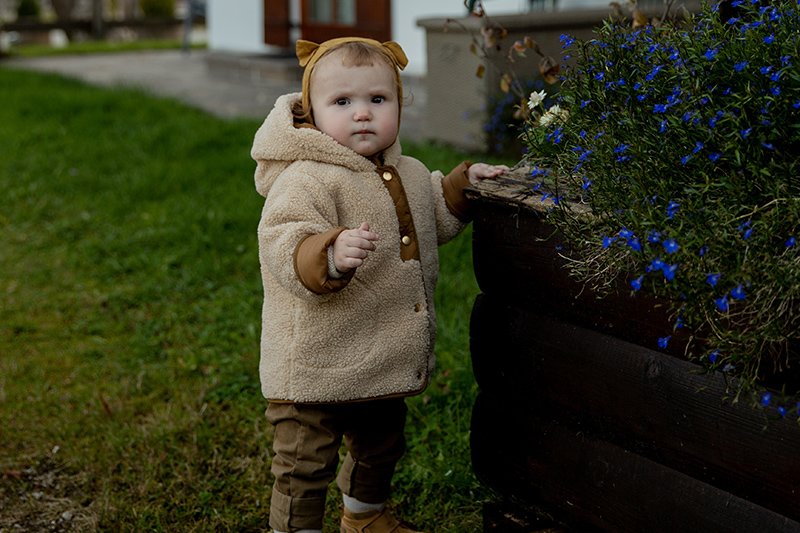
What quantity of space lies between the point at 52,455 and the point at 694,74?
7.98ft

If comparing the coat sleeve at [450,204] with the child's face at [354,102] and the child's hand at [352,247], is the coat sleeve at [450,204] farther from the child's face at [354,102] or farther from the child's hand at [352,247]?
the child's hand at [352,247]

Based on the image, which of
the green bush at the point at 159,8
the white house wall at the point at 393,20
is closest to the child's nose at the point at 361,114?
the white house wall at the point at 393,20

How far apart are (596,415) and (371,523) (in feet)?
2.73

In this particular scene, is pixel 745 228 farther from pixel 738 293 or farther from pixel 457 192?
pixel 457 192

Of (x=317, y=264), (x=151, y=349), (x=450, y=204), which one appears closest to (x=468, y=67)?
(x=151, y=349)

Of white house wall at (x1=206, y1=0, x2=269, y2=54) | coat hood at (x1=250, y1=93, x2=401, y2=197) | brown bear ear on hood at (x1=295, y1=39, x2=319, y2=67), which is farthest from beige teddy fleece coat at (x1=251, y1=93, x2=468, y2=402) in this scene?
white house wall at (x1=206, y1=0, x2=269, y2=54)

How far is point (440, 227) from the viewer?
257 cm

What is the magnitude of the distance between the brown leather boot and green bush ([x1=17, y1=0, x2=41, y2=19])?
73.3 ft

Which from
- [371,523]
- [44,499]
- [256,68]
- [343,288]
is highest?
[343,288]

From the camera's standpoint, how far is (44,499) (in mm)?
3053

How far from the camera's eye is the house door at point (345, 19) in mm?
9805

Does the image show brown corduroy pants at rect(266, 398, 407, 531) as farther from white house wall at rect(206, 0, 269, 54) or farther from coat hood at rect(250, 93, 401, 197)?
white house wall at rect(206, 0, 269, 54)

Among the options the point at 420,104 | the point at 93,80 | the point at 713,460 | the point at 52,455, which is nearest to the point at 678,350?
the point at 713,460

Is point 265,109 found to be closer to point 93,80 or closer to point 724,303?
point 93,80
